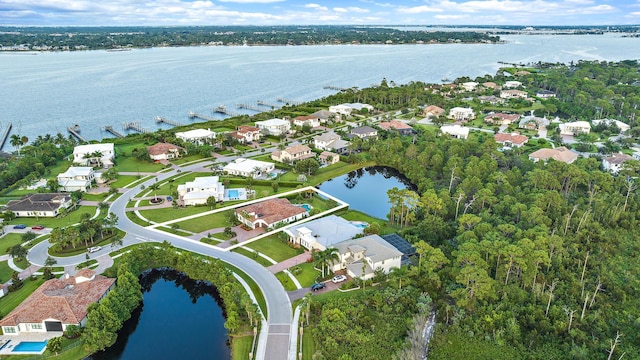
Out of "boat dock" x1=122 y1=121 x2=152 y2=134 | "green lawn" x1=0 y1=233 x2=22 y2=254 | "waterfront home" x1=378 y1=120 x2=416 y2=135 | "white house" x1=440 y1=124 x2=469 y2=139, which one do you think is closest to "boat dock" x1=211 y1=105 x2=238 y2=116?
"boat dock" x1=122 y1=121 x2=152 y2=134

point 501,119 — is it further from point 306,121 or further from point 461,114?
point 306,121

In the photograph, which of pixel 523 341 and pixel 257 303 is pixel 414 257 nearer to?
pixel 523 341

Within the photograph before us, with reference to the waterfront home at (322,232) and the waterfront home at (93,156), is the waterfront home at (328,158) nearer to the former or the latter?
the waterfront home at (322,232)

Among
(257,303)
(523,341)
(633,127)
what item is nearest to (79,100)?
(257,303)

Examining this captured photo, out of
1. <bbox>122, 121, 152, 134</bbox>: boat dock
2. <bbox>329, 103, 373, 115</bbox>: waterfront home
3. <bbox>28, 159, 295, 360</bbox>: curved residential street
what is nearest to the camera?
<bbox>28, 159, 295, 360</bbox>: curved residential street

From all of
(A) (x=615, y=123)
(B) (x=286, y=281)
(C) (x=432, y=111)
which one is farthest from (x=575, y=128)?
(B) (x=286, y=281)

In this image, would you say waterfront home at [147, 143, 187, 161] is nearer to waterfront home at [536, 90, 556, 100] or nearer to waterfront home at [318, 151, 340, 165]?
waterfront home at [318, 151, 340, 165]
